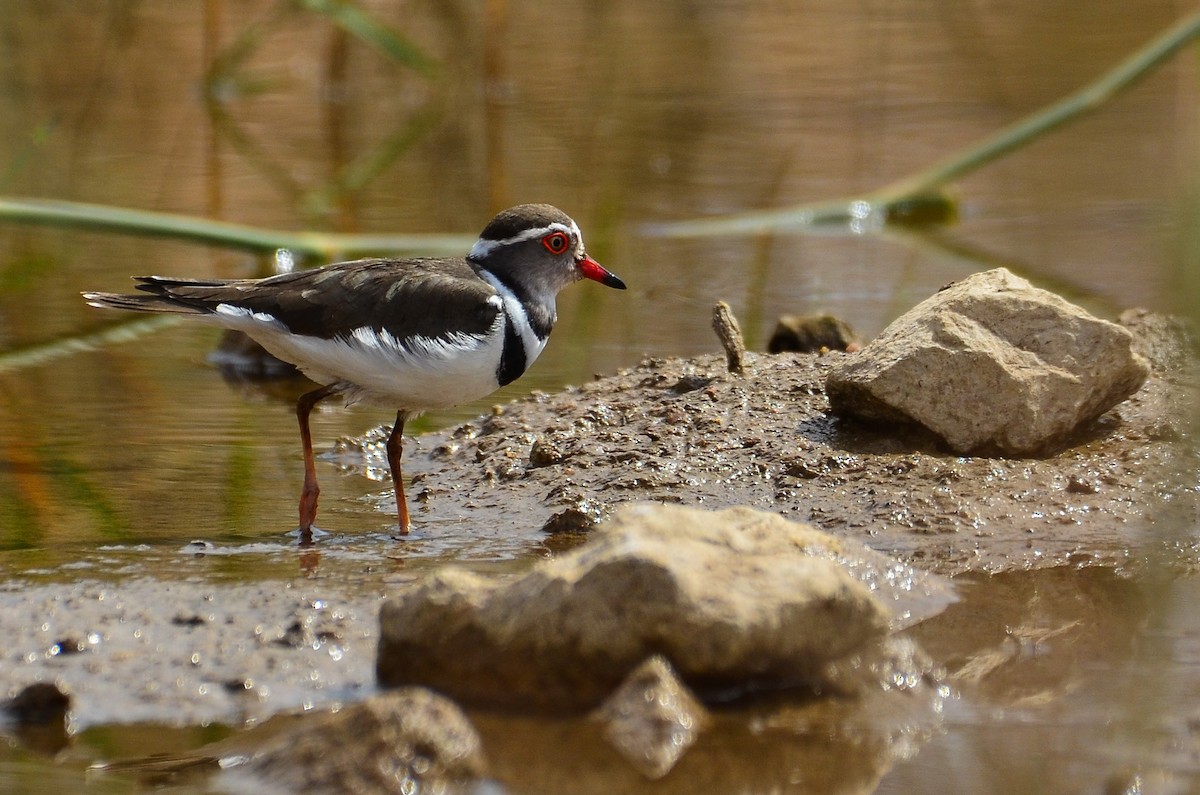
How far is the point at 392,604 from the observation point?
162 inches

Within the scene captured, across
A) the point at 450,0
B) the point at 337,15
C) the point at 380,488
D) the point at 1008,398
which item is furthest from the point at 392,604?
the point at 450,0

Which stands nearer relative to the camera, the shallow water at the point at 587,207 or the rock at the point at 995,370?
the shallow water at the point at 587,207

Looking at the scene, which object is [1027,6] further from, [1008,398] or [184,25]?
[1008,398]

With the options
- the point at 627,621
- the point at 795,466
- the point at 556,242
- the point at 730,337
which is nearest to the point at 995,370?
the point at 795,466

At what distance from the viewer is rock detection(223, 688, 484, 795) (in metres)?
3.52

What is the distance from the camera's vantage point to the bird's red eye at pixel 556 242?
630 cm

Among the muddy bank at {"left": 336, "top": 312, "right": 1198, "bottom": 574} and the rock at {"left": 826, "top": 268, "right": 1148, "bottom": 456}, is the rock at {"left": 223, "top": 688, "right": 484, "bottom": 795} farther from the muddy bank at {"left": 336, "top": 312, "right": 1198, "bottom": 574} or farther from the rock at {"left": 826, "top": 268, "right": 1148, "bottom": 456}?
the rock at {"left": 826, "top": 268, "right": 1148, "bottom": 456}

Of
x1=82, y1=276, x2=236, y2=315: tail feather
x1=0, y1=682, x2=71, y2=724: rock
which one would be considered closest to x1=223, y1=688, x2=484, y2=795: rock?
x1=0, y1=682, x2=71, y2=724: rock

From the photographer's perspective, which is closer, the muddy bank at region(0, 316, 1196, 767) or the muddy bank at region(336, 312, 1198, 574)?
the muddy bank at region(0, 316, 1196, 767)

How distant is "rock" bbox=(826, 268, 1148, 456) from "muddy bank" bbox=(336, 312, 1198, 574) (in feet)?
0.42

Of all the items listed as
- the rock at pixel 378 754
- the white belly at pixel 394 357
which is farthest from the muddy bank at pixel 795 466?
the rock at pixel 378 754

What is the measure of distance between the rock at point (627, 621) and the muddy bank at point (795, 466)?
123 centimetres

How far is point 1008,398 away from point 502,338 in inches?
72.9

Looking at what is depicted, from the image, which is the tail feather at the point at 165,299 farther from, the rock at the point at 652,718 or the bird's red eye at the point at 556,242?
the rock at the point at 652,718
